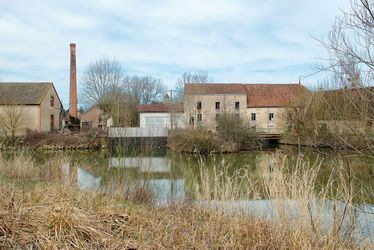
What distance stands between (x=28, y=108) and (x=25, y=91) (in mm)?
2498

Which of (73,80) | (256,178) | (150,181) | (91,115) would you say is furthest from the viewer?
(91,115)

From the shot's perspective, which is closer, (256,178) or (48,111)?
(256,178)

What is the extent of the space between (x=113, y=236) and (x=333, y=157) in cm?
327

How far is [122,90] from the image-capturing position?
52.0 meters

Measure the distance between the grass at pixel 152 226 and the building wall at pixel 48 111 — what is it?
111 ft

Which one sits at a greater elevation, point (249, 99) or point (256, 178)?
point (249, 99)

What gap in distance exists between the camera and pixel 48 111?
40.1 m

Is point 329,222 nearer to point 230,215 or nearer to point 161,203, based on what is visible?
point 230,215

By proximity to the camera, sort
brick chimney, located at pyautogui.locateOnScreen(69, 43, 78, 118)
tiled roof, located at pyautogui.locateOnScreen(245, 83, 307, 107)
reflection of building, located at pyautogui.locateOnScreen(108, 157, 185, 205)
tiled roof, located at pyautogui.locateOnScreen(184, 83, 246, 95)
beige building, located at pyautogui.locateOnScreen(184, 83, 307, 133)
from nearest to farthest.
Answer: reflection of building, located at pyautogui.locateOnScreen(108, 157, 185, 205) → tiled roof, located at pyautogui.locateOnScreen(184, 83, 246, 95) → brick chimney, located at pyautogui.locateOnScreen(69, 43, 78, 118) → beige building, located at pyautogui.locateOnScreen(184, 83, 307, 133) → tiled roof, located at pyautogui.locateOnScreen(245, 83, 307, 107)

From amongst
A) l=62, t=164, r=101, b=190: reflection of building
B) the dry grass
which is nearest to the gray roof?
l=62, t=164, r=101, b=190: reflection of building

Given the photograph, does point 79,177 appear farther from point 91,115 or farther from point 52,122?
point 91,115

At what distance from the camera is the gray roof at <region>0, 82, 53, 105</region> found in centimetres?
3699

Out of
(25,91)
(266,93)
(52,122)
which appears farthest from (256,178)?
(266,93)

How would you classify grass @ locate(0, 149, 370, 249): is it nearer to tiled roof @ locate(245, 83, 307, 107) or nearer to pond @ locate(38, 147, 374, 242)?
pond @ locate(38, 147, 374, 242)
